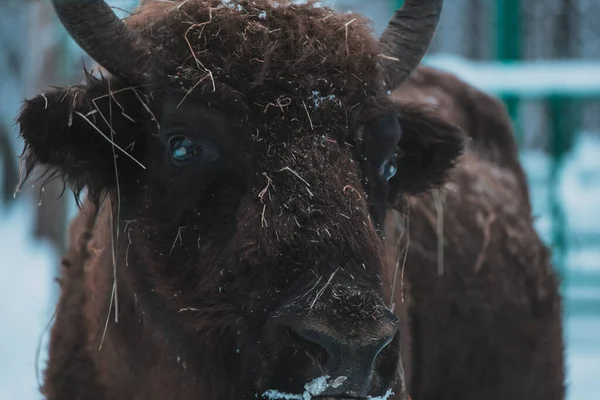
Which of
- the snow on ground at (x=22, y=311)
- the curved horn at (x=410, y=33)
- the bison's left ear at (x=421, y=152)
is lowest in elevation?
the snow on ground at (x=22, y=311)

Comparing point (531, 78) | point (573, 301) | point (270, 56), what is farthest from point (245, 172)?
point (573, 301)

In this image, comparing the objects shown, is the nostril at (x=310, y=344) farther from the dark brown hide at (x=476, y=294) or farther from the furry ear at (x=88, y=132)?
the dark brown hide at (x=476, y=294)

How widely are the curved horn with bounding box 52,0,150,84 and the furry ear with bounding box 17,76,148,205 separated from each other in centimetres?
11

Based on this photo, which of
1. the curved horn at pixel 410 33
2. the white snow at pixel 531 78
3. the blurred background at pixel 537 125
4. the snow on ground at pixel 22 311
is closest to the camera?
the curved horn at pixel 410 33

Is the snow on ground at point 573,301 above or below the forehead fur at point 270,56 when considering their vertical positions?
below

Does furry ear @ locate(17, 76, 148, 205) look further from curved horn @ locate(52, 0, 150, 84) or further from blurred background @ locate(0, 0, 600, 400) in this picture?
blurred background @ locate(0, 0, 600, 400)

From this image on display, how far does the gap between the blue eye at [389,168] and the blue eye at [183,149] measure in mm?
790

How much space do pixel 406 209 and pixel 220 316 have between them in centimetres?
150

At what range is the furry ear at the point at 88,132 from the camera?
3.41 m

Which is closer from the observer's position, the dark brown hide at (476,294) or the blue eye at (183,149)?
the blue eye at (183,149)

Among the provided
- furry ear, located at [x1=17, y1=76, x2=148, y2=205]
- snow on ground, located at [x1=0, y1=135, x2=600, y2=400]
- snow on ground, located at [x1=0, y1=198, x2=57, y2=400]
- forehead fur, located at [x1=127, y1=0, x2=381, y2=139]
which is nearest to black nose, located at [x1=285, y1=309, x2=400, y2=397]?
forehead fur, located at [x1=127, y1=0, x2=381, y2=139]

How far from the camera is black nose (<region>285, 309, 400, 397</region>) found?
2.66 meters

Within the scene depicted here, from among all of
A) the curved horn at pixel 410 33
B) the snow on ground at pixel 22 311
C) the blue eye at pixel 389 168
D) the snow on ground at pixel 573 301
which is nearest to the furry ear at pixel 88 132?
the blue eye at pixel 389 168

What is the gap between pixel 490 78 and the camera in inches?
367
